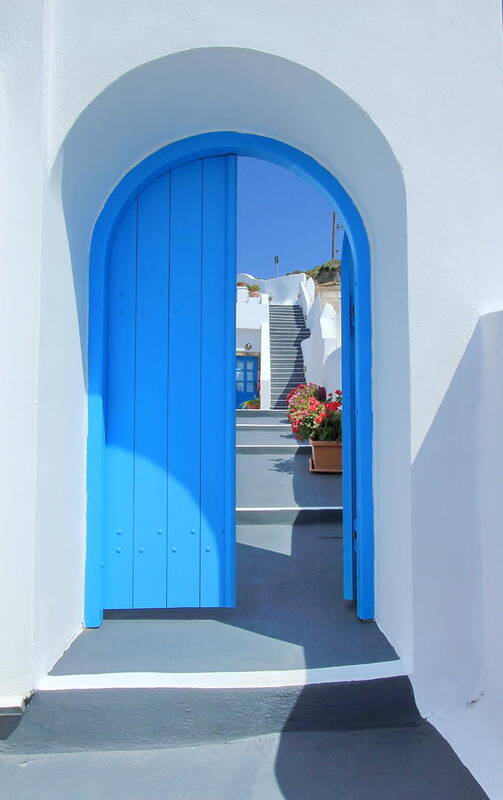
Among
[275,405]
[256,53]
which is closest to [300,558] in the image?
[256,53]

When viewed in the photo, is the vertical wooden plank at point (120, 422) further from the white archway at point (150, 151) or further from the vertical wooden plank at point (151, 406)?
the white archway at point (150, 151)

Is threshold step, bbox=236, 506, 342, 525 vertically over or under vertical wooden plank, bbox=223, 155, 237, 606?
under

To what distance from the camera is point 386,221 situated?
6.09 feet

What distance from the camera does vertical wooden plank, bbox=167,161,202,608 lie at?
2053 mm

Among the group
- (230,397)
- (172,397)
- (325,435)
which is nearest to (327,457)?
(325,435)

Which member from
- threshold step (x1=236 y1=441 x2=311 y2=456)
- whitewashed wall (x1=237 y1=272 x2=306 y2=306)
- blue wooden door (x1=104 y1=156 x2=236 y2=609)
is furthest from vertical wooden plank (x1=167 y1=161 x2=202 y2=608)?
whitewashed wall (x1=237 y1=272 x2=306 y2=306)

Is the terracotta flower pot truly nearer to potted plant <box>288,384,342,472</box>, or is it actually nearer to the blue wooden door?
potted plant <box>288,384,342,472</box>

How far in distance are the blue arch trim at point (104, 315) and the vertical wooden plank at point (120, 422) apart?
0.19 feet

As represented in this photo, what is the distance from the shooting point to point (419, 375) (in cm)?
164

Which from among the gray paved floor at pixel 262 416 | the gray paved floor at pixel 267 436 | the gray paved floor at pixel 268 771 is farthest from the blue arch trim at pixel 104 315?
the gray paved floor at pixel 262 416

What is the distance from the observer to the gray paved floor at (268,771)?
1275mm

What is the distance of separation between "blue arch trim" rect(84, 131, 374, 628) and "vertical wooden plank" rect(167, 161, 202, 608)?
0.13m

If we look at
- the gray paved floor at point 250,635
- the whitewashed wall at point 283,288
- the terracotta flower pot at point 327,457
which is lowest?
the gray paved floor at point 250,635

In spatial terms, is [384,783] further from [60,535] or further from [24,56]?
[24,56]
